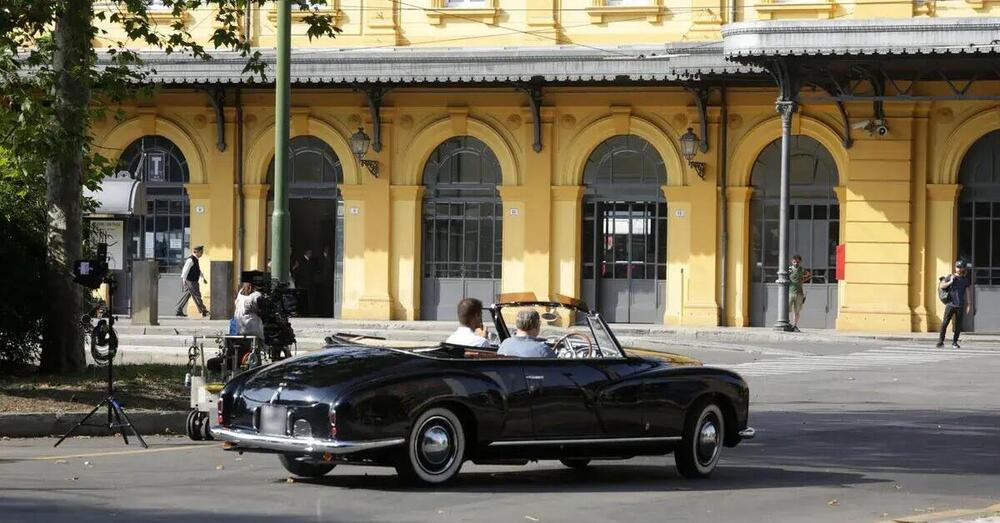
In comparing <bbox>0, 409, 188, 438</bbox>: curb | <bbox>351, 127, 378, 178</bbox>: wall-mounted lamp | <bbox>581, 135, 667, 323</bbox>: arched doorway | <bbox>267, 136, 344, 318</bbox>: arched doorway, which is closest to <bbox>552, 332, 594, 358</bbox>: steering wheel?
<bbox>0, 409, 188, 438</bbox>: curb

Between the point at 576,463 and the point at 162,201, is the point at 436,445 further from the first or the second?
the point at 162,201

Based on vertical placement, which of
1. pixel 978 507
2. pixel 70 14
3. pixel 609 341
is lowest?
pixel 978 507

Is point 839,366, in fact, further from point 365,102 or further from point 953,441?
point 365,102

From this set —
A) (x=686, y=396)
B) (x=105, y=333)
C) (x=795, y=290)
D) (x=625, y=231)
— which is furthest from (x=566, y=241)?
(x=686, y=396)

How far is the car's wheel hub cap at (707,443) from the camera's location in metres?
13.1

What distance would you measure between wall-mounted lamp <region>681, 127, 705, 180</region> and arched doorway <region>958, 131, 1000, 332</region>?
4.91 meters

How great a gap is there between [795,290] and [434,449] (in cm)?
2357

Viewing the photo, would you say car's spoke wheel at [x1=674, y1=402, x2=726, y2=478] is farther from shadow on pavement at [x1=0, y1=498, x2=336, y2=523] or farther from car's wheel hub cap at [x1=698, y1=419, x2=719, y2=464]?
shadow on pavement at [x1=0, y1=498, x2=336, y2=523]

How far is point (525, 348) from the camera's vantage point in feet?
41.7

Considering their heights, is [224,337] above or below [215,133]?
below

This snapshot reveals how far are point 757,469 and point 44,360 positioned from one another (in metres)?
7.95

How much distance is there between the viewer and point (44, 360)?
18.3m

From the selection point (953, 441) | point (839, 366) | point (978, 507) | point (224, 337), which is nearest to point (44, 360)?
point (224, 337)

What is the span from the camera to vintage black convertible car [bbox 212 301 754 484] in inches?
449
